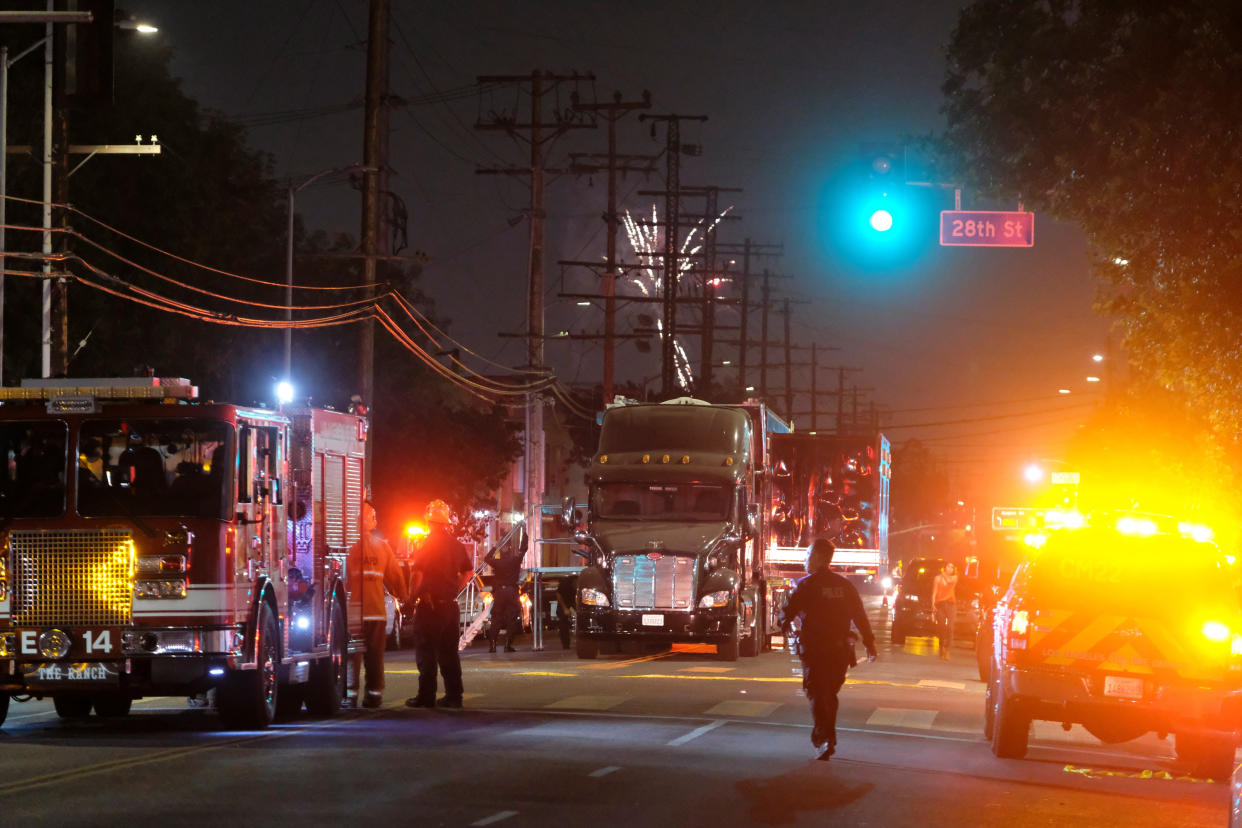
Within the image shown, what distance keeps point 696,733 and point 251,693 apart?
13.0ft

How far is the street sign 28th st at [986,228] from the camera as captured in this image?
75.6ft

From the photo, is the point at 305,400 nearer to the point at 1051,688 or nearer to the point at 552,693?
the point at 552,693

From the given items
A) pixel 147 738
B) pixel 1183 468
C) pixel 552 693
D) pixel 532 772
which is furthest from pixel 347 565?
pixel 1183 468

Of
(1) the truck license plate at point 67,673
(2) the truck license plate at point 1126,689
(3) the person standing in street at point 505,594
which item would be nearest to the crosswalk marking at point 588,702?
(1) the truck license plate at point 67,673

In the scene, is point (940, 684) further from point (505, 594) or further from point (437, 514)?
point (505, 594)

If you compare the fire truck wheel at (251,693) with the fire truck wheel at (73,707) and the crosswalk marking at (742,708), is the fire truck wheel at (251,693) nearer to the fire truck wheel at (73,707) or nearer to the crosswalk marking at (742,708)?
the fire truck wheel at (73,707)

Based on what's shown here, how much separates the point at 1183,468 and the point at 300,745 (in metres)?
24.8

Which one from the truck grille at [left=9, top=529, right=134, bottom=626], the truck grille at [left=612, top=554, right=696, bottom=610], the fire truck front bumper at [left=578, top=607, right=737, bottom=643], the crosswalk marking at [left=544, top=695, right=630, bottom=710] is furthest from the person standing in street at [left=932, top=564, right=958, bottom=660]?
the truck grille at [left=9, top=529, right=134, bottom=626]

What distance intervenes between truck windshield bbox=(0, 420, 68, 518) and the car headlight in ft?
45.7

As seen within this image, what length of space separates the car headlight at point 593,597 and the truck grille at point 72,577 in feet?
45.6

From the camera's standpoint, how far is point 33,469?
15398mm

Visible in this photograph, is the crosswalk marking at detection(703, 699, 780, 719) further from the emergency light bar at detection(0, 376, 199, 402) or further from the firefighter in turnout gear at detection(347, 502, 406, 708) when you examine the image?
the emergency light bar at detection(0, 376, 199, 402)

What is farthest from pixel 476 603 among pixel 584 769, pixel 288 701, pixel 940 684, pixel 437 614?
pixel 584 769

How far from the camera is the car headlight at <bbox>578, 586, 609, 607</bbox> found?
28.4 m
